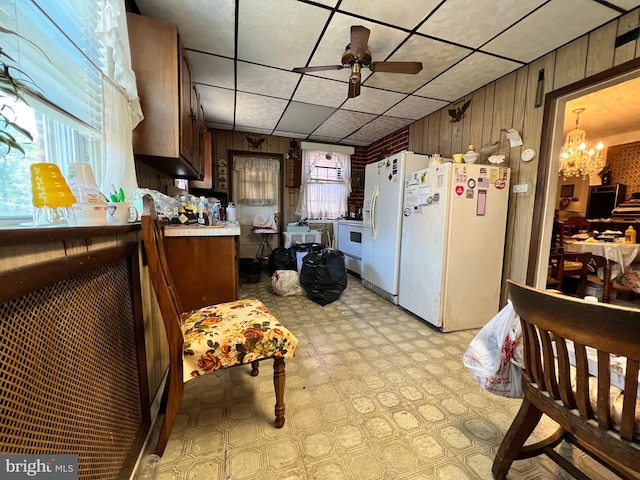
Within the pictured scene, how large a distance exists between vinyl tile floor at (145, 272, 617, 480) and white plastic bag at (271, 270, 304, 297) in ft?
3.59

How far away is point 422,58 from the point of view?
2.20m

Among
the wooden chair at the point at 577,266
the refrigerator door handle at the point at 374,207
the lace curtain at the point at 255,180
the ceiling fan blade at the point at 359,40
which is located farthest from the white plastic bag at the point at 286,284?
the wooden chair at the point at 577,266

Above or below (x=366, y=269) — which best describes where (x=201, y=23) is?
above

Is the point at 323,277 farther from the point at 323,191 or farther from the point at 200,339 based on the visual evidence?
the point at 323,191

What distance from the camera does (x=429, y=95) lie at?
2.89 m

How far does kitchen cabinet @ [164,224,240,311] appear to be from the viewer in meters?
1.54

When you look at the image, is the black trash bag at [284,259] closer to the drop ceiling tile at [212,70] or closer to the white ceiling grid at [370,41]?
the white ceiling grid at [370,41]

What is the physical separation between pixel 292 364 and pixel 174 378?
2.99 ft

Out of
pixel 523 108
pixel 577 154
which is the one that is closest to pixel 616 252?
pixel 577 154

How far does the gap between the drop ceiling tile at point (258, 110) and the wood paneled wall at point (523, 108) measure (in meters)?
2.19

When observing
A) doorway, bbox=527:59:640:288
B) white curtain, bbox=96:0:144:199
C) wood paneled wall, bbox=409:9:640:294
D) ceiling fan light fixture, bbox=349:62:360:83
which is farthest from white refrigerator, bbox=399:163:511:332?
white curtain, bbox=96:0:144:199

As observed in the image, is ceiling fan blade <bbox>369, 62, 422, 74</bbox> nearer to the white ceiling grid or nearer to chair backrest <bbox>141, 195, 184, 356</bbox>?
the white ceiling grid

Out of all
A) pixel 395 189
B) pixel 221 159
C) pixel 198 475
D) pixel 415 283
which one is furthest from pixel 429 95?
pixel 198 475

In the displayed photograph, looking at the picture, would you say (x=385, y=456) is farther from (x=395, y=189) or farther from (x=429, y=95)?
(x=429, y=95)
